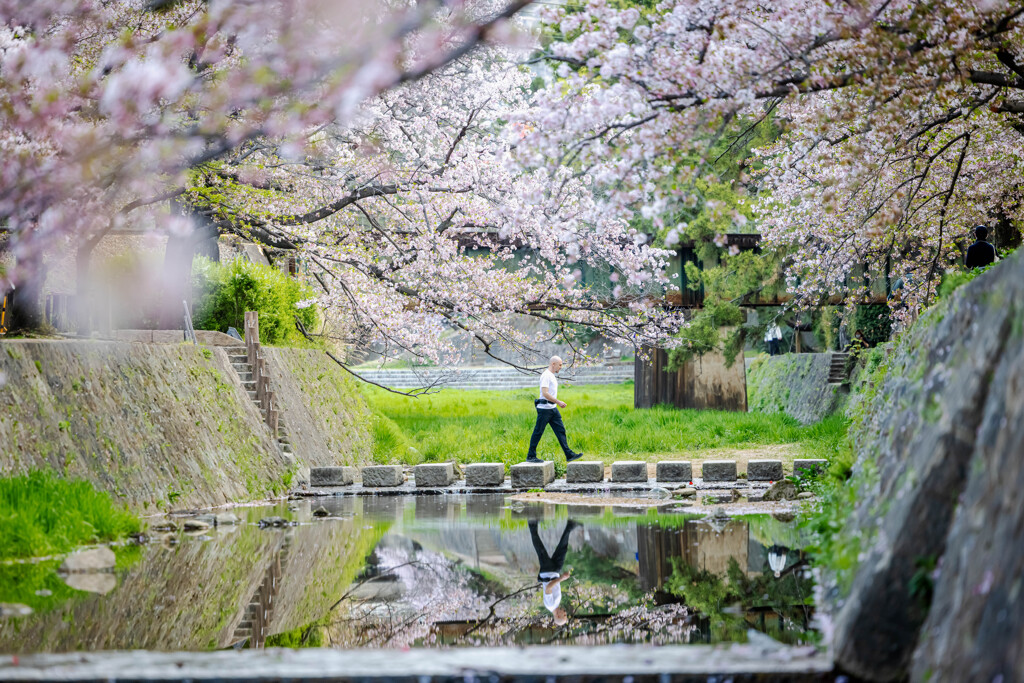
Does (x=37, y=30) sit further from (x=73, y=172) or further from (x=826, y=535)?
(x=826, y=535)

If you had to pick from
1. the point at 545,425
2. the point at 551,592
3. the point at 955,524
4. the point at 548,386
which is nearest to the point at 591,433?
the point at 545,425

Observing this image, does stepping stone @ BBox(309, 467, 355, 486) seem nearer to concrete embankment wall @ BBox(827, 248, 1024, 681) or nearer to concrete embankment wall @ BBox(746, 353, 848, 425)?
concrete embankment wall @ BBox(827, 248, 1024, 681)

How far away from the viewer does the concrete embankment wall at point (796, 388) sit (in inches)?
1000

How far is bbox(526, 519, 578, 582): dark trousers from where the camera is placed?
316 inches

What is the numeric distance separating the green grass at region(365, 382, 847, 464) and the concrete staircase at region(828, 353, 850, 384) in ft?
5.16

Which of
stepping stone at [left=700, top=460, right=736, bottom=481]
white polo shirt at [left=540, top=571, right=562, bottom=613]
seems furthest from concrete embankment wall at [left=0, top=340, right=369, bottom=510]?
stepping stone at [left=700, top=460, right=736, bottom=481]

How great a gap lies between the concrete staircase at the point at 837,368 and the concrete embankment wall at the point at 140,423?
1503 cm

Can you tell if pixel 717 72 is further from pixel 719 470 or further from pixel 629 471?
pixel 629 471

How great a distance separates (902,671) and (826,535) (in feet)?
10.0

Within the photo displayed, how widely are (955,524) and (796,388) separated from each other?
2556 cm

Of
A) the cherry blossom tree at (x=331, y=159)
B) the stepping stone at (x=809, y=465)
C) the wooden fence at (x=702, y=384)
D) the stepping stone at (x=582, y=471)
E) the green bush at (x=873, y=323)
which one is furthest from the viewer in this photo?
the wooden fence at (x=702, y=384)

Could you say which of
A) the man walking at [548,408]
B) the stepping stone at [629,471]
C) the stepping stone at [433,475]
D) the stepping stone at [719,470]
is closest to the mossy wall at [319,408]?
the stepping stone at [433,475]

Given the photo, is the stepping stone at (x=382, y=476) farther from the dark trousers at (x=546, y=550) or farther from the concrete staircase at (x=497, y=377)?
the concrete staircase at (x=497, y=377)

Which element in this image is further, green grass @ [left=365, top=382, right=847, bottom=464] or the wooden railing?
green grass @ [left=365, top=382, right=847, bottom=464]
